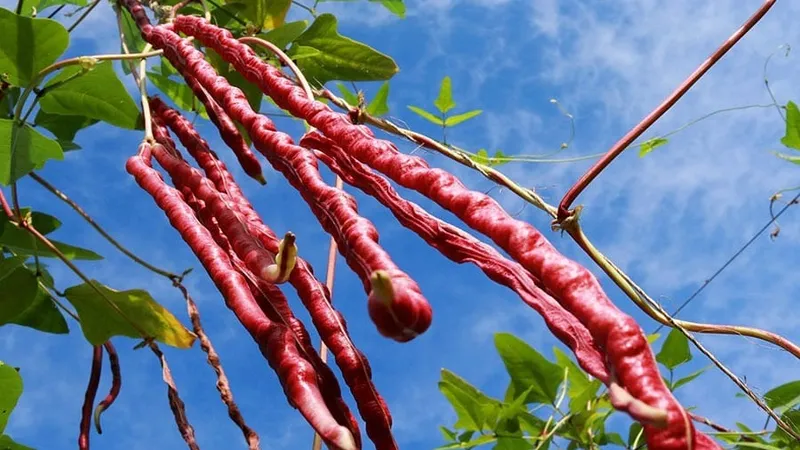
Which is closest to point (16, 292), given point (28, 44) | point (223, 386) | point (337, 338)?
point (28, 44)

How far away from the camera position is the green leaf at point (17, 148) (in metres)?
1.19

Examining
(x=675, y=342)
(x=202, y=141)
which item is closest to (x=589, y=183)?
(x=202, y=141)

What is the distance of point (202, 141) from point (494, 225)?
2.04 ft

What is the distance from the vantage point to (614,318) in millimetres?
470

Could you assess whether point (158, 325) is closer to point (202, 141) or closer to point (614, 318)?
point (202, 141)

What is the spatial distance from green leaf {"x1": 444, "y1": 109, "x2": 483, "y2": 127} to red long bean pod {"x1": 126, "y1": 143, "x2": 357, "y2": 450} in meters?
1.01

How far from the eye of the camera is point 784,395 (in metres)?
1.32

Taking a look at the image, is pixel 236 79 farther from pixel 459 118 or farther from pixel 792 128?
pixel 792 128

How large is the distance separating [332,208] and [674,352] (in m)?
0.94

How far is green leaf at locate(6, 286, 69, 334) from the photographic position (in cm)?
138

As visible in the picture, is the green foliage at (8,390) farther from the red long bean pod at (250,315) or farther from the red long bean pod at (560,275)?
the red long bean pod at (560,275)

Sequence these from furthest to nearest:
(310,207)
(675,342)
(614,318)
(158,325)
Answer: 1. (675,342)
2. (158,325)
3. (310,207)
4. (614,318)

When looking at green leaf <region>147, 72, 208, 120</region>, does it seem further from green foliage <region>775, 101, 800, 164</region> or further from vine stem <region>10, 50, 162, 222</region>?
green foliage <region>775, 101, 800, 164</region>

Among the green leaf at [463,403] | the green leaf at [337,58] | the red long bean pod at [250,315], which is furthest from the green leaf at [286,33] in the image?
the green leaf at [463,403]
